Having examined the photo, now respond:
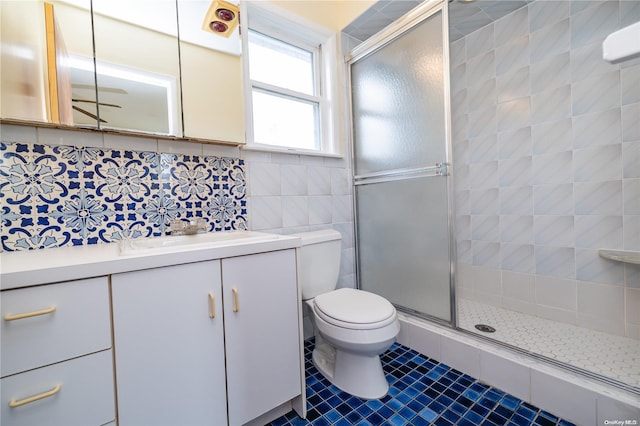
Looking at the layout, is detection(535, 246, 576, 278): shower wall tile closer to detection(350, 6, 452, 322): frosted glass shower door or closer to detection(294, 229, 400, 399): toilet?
detection(350, 6, 452, 322): frosted glass shower door

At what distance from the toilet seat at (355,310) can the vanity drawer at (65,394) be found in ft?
2.85

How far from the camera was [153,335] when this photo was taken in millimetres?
897

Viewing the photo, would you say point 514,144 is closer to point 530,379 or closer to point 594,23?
point 594,23

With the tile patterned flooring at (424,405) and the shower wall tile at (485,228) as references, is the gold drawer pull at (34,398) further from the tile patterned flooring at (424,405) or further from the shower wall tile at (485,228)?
the shower wall tile at (485,228)

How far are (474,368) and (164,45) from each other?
232 cm

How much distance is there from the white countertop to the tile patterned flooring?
823mm

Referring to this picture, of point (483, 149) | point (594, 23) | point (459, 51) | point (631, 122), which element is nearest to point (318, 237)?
point (483, 149)

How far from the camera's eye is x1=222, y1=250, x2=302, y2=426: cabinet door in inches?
41.8

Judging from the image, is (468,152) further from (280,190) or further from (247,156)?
(247,156)

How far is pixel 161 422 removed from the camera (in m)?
0.92

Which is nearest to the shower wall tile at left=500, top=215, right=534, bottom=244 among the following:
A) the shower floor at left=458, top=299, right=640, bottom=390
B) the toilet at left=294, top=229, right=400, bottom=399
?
the shower floor at left=458, top=299, right=640, bottom=390

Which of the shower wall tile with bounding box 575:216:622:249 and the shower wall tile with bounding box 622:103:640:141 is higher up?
the shower wall tile with bounding box 622:103:640:141

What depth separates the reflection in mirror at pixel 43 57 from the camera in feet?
3.51

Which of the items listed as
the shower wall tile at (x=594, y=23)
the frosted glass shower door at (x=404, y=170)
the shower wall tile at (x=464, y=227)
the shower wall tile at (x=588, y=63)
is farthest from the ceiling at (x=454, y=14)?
the shower wall tile at (x=464, y=227)
